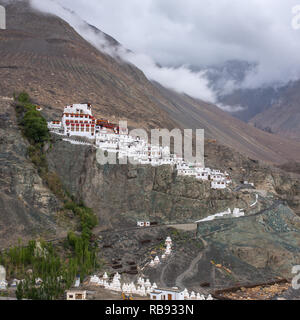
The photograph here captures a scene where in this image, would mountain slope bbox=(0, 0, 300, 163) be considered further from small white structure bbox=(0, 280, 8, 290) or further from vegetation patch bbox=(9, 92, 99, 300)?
small white structure bbox=(0, 280, 8, 290)

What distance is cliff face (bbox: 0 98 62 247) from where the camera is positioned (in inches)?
2012

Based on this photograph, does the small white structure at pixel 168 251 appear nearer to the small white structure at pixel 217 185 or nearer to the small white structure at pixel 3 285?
the small white structure at pixel 217 185

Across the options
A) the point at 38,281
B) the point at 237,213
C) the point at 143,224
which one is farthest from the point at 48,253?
the point at 237,213

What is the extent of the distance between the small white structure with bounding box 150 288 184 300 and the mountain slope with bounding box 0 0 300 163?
1822 inches

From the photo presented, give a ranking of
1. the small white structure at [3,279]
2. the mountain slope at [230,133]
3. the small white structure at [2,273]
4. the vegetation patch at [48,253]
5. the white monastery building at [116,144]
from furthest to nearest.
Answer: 1. the mountain slope at [230,133]
2. the white monastery building at [116,144]
3. the small white structure at [2,273]
4. the small white structure at [3,279]
5. the vegetation patch at [48,253]

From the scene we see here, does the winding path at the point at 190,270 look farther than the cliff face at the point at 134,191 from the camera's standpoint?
No

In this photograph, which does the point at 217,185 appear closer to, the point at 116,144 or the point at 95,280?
the point at 116,144

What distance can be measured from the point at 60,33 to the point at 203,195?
9696cm

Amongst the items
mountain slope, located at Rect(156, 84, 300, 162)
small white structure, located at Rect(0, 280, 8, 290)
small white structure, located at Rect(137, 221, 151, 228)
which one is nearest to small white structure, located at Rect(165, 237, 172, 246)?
small white structure, located at Rect(137, 221, 151, 228)

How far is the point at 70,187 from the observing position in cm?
6253

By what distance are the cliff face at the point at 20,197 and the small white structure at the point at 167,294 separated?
772 inches

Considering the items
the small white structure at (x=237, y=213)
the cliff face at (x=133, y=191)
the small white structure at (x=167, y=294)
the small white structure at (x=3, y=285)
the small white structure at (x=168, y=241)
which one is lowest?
the small white structure at (x=167, y=294)

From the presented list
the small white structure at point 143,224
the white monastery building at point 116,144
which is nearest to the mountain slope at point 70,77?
the white monastery building at point 116,144

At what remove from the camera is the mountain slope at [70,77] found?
3989 inches
